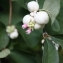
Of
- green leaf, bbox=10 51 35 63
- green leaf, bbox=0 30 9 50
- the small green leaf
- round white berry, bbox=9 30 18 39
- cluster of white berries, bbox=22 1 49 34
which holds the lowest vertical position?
green leaf, bbox=10 51 35 63

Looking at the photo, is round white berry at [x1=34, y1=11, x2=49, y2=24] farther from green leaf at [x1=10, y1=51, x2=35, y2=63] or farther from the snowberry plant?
green leaf at [x1=10, y1=51, x2=35, y2=63]

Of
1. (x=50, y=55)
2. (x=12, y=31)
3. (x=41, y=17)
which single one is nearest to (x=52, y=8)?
(x=41, y=17)

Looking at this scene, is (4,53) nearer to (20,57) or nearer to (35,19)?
(20,57)

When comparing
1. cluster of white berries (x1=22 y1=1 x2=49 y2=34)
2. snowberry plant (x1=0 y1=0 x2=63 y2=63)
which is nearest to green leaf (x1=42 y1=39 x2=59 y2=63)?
snowberry plant (x1=0 y1=0 x2=63 y2=63)

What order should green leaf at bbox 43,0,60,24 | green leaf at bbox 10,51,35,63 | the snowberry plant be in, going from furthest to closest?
green leaf at bbox 10,51,35,63 < the snowberry plant < green leaf at bbox 43,0,60,24

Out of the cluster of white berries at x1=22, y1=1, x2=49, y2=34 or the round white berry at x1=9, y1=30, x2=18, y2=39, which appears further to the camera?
the round white berry at x1=9, y1=30, x2=18, y2=39

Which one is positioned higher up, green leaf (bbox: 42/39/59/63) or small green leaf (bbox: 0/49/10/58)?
green leaf (bbox: 42/39/59/63)

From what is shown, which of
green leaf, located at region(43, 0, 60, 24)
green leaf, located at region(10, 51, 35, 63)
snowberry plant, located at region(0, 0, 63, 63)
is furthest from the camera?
green leaf, located at region(10, 51, 35, 63)
